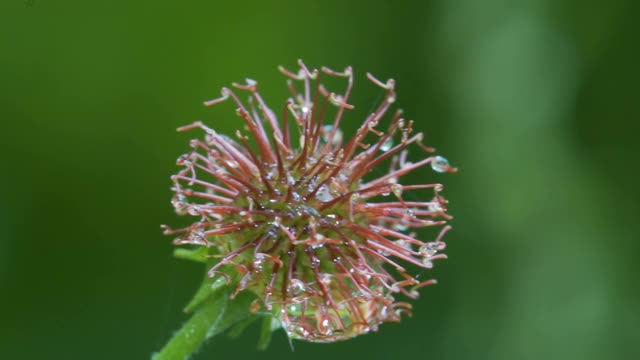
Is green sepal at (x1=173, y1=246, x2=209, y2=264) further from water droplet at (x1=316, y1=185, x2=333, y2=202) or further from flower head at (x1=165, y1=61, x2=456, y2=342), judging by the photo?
water droplet at (x1=316, y1=185, x2=333, y2=202)

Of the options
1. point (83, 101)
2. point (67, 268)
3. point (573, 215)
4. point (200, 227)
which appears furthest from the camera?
point (573, 215)

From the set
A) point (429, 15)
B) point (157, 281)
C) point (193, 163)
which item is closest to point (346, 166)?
point (193, 163)

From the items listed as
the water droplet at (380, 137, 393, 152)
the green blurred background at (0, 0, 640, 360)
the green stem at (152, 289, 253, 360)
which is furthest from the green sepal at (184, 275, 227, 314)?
the green blurred background at (0, 0, 640, 360)

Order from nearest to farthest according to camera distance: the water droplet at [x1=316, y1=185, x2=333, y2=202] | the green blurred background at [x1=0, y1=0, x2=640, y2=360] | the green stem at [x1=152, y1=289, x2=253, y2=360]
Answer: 1. the green stem at [x1=152, y1=289, x2=253, y2=360]
2. the water droplet at [x1=316, y1=185, x2=333, y2=202]
3. the green blurred background at [x1=0, y1=0, x2=640, y2=360]

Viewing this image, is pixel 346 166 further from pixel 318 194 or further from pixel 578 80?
pixel 578 80

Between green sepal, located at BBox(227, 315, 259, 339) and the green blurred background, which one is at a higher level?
the green blurred background
